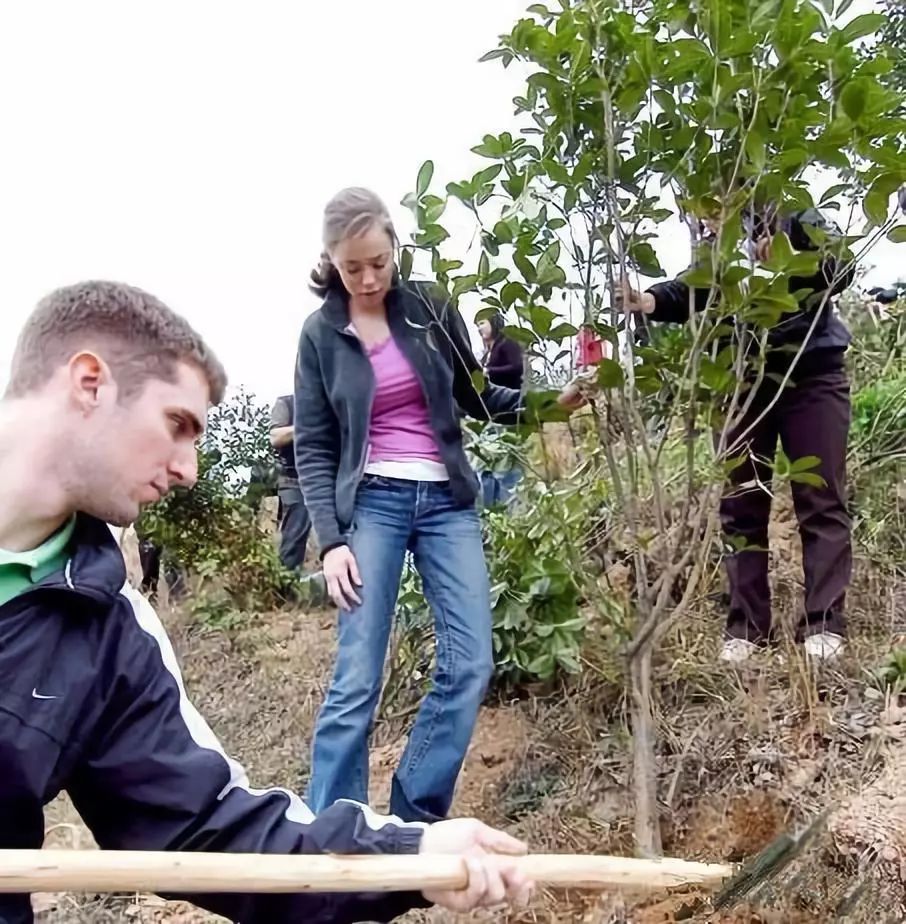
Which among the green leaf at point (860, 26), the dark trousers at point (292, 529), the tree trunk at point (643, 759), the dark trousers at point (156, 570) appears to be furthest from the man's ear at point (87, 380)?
the dark trousers at point (156, 570)

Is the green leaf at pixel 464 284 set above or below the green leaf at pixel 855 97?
below

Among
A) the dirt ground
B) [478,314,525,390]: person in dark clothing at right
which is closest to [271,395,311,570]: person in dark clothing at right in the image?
[478,314,525,390]: person in dark clothing at right

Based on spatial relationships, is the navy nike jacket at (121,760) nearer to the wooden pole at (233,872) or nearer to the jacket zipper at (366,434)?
the wooden pole at (233,872)

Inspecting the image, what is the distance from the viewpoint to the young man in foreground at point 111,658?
4.84 ft

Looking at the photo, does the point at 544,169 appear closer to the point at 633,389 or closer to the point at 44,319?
the point at 633,389

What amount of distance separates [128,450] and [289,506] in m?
5.18

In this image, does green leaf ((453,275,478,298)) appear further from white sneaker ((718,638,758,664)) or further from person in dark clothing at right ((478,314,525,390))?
white sneaker ((718,638,758,664))

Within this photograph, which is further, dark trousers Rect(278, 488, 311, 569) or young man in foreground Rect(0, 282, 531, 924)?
dark trousers Rect(278, 488, 311, 569)

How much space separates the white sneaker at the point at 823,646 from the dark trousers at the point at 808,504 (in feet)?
0.10

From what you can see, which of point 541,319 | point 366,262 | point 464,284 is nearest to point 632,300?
point 541,319

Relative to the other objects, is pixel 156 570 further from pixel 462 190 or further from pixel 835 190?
pixel 835 190

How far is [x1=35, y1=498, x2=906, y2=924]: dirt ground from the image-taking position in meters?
2.85

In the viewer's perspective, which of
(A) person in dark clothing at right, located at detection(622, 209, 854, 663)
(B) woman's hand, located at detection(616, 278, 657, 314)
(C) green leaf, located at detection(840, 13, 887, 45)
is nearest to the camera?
(C) green leaf, located at detection(840, 13, 887, 45)

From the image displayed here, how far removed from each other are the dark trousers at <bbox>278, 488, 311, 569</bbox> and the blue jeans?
366 cm
